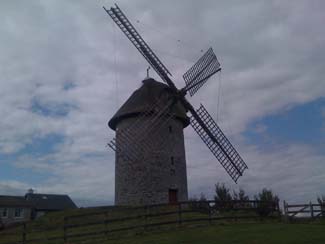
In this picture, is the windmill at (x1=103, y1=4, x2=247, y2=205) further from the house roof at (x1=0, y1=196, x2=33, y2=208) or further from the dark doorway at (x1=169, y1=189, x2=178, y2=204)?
the house roof at (x1=0, y1=196, x2=33, y2=208)

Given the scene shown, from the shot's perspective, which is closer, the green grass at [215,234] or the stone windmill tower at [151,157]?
the green grass at [215,234]

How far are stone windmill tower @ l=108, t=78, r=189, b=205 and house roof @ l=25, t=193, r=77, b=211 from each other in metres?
26.5

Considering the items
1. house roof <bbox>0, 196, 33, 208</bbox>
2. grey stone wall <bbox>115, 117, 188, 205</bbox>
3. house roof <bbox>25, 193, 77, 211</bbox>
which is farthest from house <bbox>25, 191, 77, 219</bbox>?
grey stone wall <bbox>115, 117, 188, 205</bbox>

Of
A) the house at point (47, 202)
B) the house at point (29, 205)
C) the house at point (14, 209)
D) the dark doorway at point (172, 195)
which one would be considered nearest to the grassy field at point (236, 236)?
the dark doorway at point (172, 195)

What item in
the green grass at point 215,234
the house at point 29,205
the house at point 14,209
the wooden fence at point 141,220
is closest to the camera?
the green grass at point 215,234

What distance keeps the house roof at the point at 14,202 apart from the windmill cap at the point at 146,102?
23280 millimetres

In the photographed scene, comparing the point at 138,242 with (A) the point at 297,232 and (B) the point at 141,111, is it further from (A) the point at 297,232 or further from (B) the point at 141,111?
(B) the point at 141,111

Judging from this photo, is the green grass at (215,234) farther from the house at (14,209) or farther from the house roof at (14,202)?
the house roof at (14,202)

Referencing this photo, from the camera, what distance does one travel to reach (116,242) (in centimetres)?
1352

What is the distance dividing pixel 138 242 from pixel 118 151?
10.6 metres

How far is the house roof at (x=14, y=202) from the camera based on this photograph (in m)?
43.1

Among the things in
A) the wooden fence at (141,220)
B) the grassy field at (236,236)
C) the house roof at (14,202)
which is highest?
the house roof at (14,202)

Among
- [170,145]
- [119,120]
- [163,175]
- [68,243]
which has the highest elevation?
[119,120]

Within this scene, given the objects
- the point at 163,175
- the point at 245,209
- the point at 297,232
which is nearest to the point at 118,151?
the point at 163,175
